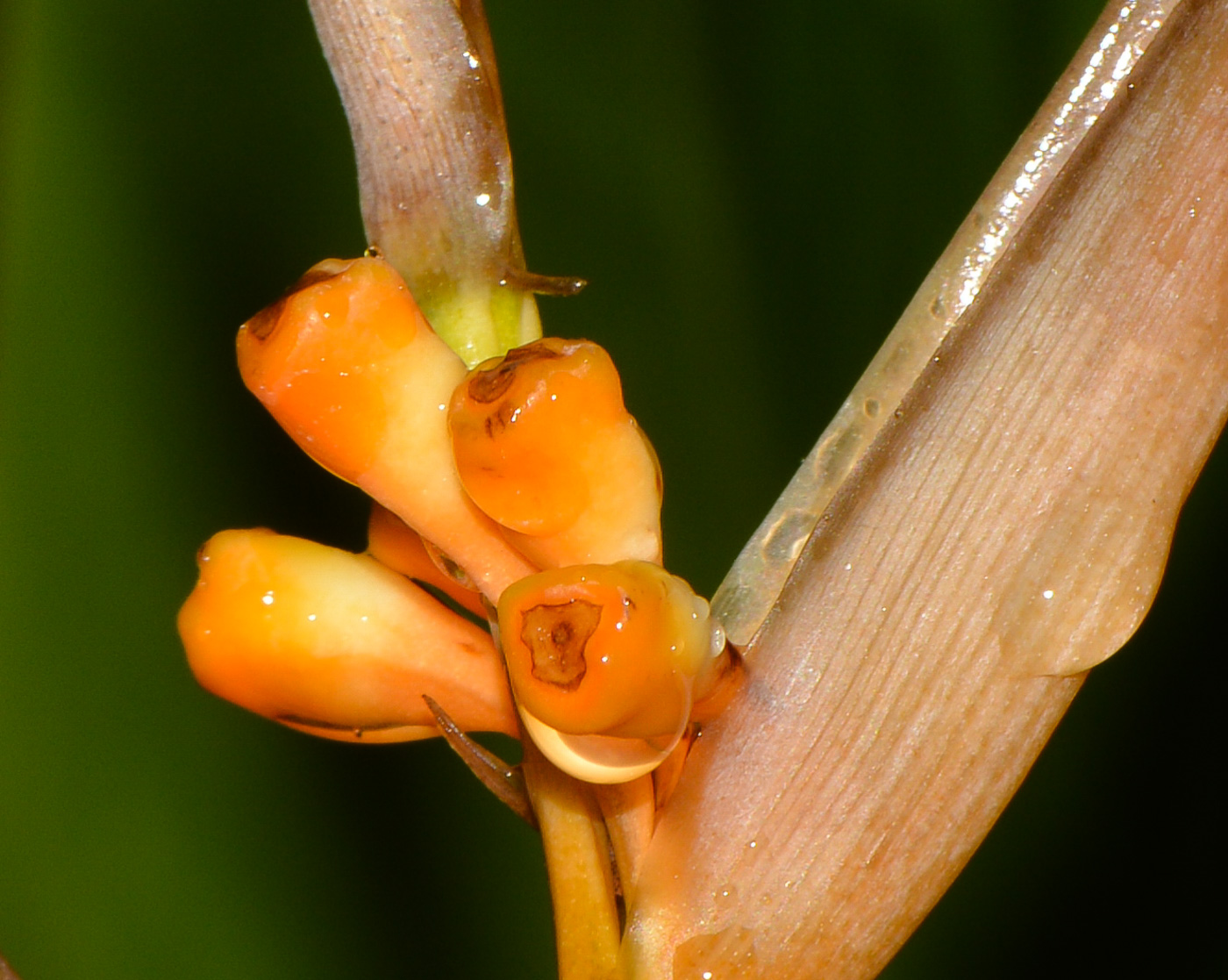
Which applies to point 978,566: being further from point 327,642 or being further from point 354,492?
point 354,492

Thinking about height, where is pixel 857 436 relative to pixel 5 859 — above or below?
above

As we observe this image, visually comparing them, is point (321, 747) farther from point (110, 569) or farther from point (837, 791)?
point (837, 791)

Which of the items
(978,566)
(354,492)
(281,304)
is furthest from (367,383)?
(354,492)

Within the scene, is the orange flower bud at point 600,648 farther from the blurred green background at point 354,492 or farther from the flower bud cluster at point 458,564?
the blurred green background at point 354,492

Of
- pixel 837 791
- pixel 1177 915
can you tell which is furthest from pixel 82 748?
pixel 1177 915

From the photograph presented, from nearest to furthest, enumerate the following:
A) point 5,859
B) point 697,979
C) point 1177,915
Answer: point 697,979 → point 5,859 → point 1177,915

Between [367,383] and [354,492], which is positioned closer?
[367,383]
